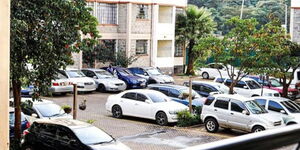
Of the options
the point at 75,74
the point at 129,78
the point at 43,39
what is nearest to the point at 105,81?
the point at 75,74

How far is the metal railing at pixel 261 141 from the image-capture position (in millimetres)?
960

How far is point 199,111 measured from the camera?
18.7m

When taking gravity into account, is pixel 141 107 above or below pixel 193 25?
below

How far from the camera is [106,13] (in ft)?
106

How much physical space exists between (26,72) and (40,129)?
178 centimetres

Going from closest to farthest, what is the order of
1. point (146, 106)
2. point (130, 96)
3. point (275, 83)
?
point (146, 106) < point (130, 96) < point (275, 83)

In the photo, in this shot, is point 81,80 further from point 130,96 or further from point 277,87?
point 277,87

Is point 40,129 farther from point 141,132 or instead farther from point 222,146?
point 222,146

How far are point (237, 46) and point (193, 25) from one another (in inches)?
578

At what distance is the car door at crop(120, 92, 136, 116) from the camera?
1825 centimetres

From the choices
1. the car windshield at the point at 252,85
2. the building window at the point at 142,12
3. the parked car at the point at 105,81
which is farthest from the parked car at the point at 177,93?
the building window at the point at 142,12

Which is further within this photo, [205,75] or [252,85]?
[205,75]

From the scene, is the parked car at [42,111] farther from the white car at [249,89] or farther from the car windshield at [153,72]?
the car windshield at [153,72]

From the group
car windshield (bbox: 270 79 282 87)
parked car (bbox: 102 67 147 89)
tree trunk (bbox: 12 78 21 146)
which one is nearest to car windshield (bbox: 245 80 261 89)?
car windshield (bbox: 270 79 282 87)
